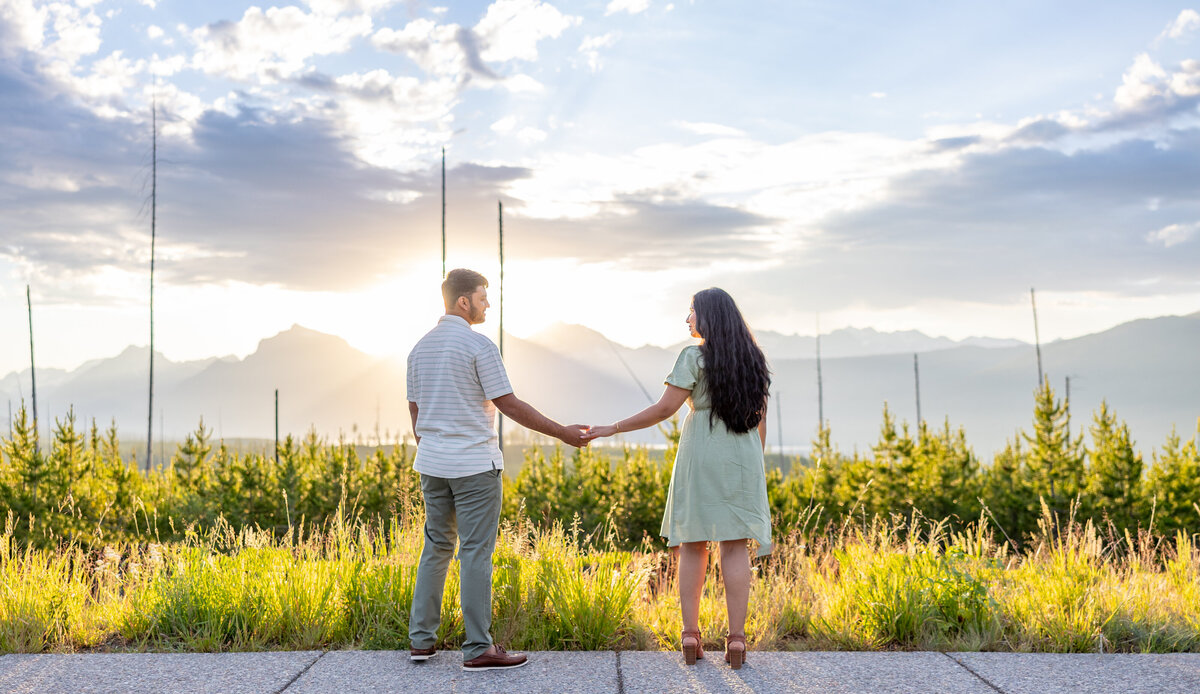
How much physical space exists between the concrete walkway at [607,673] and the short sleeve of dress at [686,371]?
1531 millimetres

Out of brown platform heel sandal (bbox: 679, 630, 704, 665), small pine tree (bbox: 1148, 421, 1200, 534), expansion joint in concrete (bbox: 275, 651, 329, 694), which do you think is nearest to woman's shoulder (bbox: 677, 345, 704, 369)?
brown platform heel sandal (bbox: 679, 630, 704, 665)

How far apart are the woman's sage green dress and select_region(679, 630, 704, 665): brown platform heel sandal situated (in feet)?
1.65

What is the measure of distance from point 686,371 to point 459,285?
1.35 m

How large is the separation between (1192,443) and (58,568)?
1431cm

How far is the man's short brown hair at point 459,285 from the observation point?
4.98 metres

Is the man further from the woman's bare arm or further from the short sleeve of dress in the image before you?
the short sleeve of dress

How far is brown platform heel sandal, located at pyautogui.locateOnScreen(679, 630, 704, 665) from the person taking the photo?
4852 millimetres

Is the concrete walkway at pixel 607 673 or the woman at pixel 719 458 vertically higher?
the woman at pixel 719 458

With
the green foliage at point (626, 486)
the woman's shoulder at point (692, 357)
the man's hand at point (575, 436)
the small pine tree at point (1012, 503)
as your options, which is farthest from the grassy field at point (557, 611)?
the small pine tree at point (1012, 503)

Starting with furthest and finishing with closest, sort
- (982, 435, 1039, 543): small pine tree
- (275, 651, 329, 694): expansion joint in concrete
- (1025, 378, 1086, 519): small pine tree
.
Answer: (1025, 378, 1086, 519): small pine tree
(982, 435, 1039, 543): small pine tree
(275, 651, 329, 694): expansion joint in concrete

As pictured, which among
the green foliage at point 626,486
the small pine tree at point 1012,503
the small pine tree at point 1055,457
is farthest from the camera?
the small pine tree at point 1055,457

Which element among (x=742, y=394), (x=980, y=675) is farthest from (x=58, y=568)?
(x=980, y=675)

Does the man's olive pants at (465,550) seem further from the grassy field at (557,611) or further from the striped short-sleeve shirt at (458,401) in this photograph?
the grassy field at (557,611)

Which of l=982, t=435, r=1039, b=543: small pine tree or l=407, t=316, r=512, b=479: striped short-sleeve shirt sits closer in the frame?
l=407, t=316, r=512, b=479: striped short-sleeve shirt
